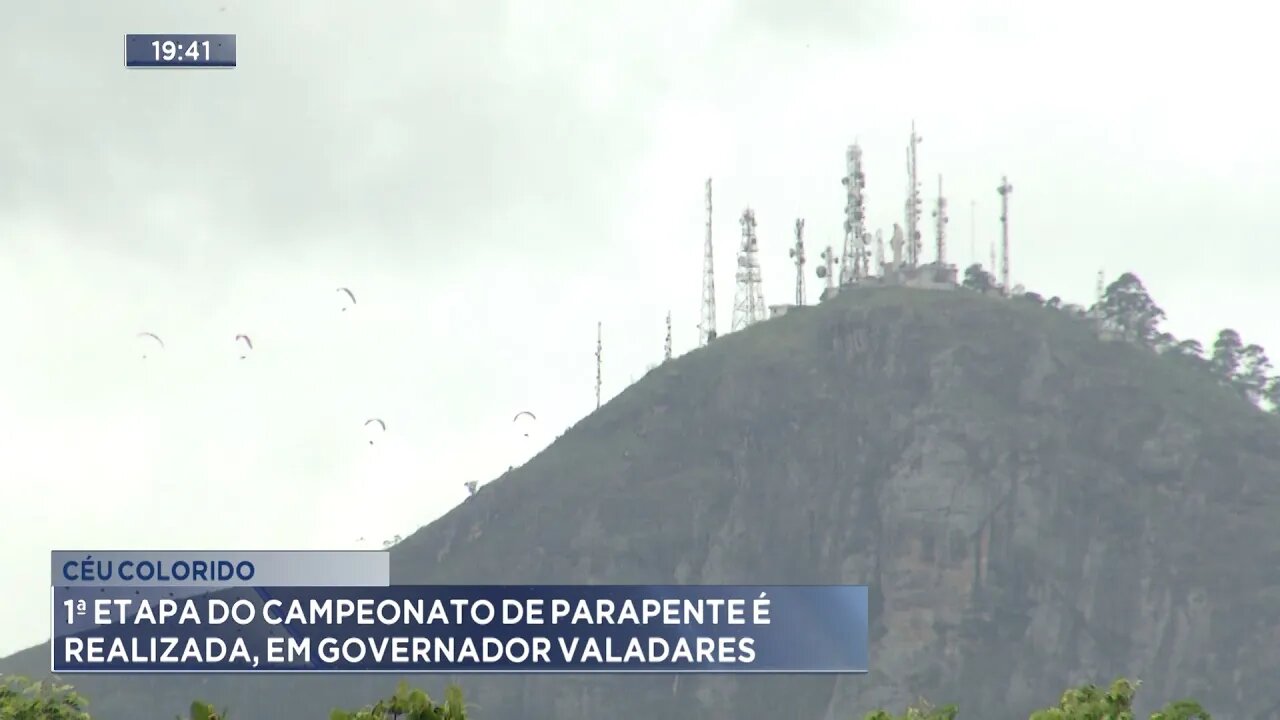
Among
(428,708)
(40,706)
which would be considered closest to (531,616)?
(40,706)

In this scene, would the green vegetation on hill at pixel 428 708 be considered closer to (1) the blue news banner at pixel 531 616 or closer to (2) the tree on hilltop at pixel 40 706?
(2) the tree on hilltop at pixel 40 706

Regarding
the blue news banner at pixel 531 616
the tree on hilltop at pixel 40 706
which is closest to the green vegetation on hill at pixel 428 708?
the tree on hilltop at pixel 40 706

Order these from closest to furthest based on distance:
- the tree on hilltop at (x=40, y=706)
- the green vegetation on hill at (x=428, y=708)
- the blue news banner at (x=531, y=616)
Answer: the green vegetation on hill at (x=428, y=708) < the tree on hilltop at (x=40, y=706) < the blue news banner at (x=531, y=616)

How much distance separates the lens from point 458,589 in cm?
11925

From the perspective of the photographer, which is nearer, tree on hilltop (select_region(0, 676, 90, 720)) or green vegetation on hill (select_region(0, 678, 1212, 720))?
green vegetation on hill (select_region(0, 678, 1212, 720))

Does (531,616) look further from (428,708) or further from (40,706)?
(428,708)

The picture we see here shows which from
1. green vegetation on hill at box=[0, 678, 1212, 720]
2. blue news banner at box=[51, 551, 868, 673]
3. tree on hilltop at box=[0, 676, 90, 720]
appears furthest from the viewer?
blue news banner at box=[51, 551, 868, 673]

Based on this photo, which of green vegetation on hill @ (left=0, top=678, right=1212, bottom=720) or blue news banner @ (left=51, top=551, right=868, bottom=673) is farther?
blue news banner @ (left=51, top=551, right=868, bottom=673)

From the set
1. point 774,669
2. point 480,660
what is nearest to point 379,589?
point 480,660

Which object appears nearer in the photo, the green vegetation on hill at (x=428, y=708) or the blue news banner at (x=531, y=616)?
the green vegetation on hill at (x=428, y=708)

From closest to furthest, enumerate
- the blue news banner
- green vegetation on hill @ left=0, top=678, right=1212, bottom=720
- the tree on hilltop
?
1. green vegetation on hill @ left=0, top=678, right=1212, bottom=720
2. the tree on hilltop
3. the blue news banner

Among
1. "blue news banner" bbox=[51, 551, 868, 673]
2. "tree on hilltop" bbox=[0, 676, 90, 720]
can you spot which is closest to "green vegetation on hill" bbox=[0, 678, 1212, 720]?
"tree on hilltop" bbox=[0, 676, 90, 720]

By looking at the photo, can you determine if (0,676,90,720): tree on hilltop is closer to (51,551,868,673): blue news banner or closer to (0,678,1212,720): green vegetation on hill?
(0,678,1212,720): green vegetation on hill

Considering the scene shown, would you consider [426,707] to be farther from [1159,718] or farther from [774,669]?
[774,669]
